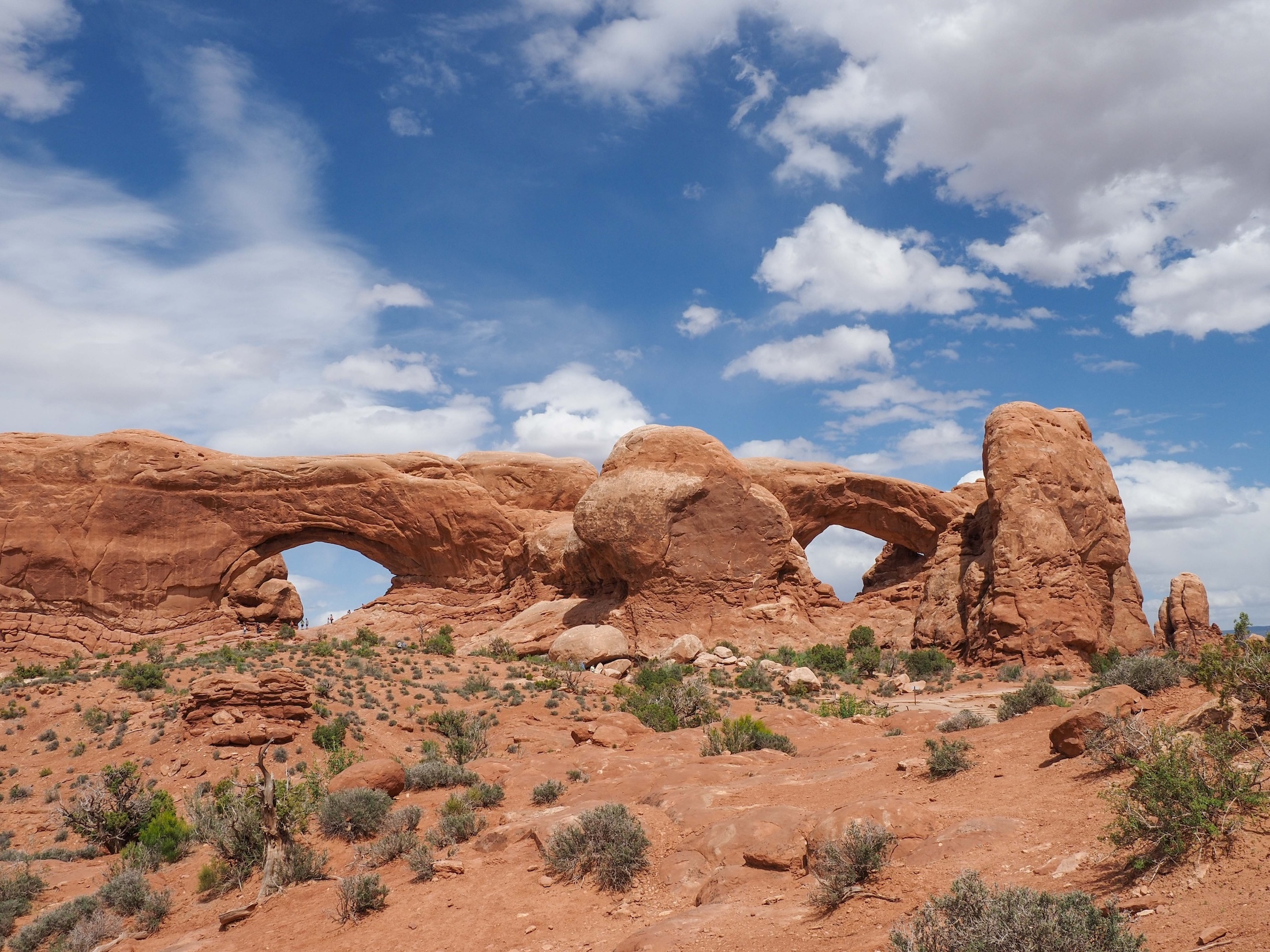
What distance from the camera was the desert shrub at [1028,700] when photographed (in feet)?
39.9

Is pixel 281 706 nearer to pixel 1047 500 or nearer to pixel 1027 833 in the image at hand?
pixel 1027 833

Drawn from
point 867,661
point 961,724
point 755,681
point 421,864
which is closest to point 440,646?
point 755,681

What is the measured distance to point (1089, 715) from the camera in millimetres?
8102

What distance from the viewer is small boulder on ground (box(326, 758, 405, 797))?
1200 centimetres

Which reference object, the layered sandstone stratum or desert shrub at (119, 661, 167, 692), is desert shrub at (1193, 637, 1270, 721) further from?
desert shrub at (119, 661, 167, 692)

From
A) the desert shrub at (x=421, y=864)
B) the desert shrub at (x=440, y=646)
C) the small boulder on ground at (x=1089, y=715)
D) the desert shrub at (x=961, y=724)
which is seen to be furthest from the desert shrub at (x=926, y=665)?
the desert shrub at (x=421, y=864)

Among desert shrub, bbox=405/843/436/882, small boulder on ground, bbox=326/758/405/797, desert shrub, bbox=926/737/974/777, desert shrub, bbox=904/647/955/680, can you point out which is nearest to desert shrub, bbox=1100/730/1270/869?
desert shrub, bbox=926/737/974/777

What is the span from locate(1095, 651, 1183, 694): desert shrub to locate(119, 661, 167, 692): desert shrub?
1894 centimetres

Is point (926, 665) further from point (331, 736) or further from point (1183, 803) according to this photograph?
point (1183, 803)

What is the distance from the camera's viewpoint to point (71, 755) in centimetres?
1594

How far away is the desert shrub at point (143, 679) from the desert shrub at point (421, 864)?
1281cm

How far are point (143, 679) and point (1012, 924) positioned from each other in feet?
65.3

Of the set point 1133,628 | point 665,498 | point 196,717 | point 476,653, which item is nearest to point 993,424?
point 1133,628

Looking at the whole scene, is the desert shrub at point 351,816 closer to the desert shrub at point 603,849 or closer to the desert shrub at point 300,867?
the desert shrub at point 300,867
